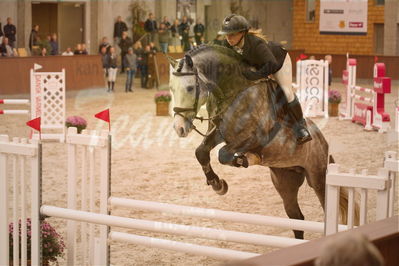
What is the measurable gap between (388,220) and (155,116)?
11986 millimetres

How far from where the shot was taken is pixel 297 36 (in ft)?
89.8

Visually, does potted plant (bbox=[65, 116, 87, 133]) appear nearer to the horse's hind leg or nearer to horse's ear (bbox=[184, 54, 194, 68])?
the horse's hind leg

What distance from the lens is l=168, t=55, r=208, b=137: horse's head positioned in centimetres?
521

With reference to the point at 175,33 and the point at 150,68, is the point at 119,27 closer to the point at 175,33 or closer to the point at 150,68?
the point at 175,33

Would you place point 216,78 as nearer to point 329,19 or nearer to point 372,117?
point 372,117

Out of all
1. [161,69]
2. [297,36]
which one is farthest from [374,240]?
[297,36]

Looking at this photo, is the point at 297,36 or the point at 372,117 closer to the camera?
the point at 372,117

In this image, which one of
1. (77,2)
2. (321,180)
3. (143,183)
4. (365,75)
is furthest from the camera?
(77,2)

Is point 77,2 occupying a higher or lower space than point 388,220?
higher

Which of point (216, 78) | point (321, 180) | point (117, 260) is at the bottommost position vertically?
point (117, 260)

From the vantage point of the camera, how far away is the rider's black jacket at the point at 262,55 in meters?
5.37

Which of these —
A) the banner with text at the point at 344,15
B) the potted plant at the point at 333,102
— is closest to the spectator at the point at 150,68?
the banner with text at the point at 344,15

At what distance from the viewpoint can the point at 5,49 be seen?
1820 centimetres

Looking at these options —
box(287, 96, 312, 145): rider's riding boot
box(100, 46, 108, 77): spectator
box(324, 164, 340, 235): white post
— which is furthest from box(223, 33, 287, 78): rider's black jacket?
box(100, 46, 108, 77): spectator
